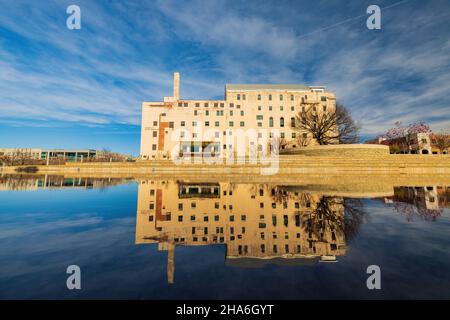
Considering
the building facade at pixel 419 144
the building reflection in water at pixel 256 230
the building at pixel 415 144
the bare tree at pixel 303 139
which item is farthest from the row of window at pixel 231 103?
the building reflection in water at pixel 256 230

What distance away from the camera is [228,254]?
3334 millimetres

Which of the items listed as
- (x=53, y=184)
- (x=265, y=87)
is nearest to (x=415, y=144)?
(x=265, y=87)

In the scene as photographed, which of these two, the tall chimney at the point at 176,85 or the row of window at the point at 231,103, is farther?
the tall chimney at the point at 176,85

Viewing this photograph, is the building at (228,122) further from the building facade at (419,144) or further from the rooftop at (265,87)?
the building facade at (419,144)

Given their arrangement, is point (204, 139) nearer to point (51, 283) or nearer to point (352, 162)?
point (352, 162)

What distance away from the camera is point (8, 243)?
357cm

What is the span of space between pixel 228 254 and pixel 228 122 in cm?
5227

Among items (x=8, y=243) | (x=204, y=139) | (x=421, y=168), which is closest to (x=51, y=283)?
(x=8, y=243)

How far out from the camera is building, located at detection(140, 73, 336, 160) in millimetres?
53031

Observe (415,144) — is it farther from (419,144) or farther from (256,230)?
(256,230)

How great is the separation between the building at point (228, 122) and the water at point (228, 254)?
155ft

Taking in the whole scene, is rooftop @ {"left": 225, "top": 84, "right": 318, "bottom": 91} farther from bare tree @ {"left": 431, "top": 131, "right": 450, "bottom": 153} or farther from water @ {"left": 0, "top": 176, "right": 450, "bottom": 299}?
water @ {"left": 0, "top": 176, "right": 450, "bottom": 299}

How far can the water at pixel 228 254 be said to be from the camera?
2092 millimetres
